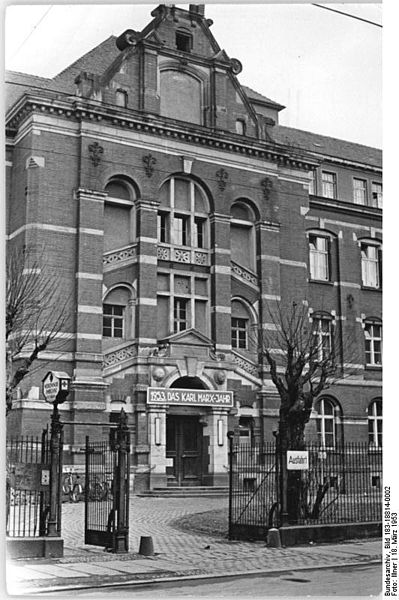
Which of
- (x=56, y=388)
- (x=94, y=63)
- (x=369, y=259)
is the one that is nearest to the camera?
(x=56, y=388)

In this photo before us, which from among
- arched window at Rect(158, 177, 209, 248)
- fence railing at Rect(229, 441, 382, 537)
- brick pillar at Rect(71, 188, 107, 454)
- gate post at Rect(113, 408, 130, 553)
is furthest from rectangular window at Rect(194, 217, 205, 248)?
gate post at Rect(113, 408, 130, 553)

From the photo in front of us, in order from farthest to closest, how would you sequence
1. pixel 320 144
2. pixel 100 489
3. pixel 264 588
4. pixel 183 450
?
pixel 320 144
pixel 183 450
pixel 100 489
pixel 264 588

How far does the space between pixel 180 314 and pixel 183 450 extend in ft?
12.6

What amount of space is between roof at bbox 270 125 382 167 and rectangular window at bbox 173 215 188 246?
12.2ft

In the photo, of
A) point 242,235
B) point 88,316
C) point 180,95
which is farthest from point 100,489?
point 180,95

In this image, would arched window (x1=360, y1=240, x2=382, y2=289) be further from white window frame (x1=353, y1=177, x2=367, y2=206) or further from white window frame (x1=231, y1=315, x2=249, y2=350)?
white window frame (x1=231, y1=315, x2=249, y2=350)

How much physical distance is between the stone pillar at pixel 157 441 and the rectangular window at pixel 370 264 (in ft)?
24.0

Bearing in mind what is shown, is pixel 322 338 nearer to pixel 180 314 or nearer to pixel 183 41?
pixel 180 314

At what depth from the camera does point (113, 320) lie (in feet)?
80.8

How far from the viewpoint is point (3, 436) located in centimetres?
1243

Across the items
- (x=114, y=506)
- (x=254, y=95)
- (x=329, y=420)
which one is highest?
(x=254, y=95)

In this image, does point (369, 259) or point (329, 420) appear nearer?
point (329, 420)

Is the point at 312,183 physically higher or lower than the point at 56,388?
higher

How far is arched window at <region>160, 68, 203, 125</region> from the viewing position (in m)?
25.3
